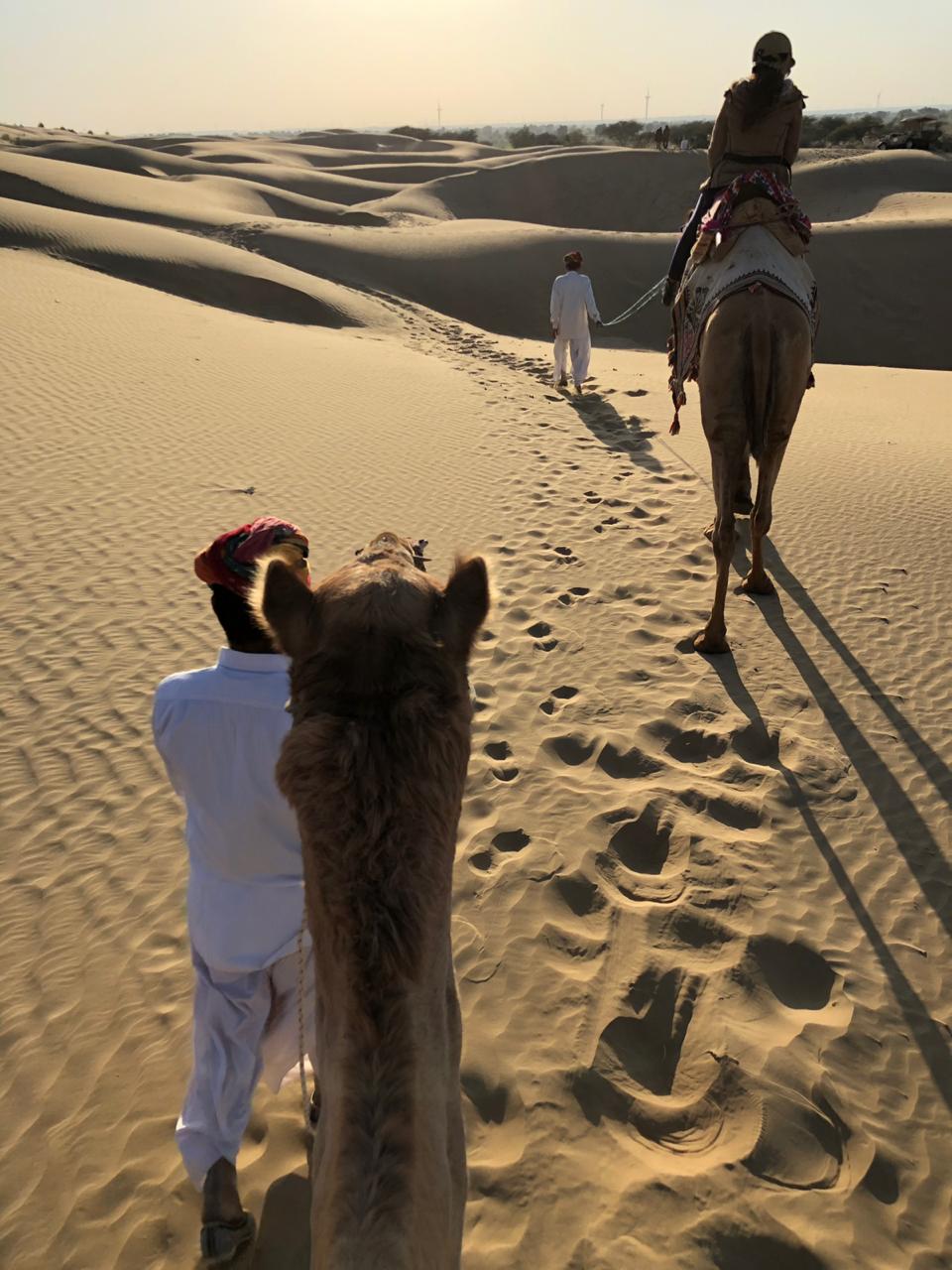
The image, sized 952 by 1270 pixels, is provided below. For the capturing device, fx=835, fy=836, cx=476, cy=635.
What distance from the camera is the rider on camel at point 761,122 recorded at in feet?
19.6

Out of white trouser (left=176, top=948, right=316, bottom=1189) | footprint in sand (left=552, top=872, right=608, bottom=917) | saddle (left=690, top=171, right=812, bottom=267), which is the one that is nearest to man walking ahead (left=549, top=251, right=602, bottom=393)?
saddle (left=690, top=171, right=812, bottom=267)

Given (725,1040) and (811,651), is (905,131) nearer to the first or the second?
(811,651)

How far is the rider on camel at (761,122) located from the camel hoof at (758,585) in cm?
297

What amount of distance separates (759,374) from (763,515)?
1005mm

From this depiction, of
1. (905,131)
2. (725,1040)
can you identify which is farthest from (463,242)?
Answer: (905,131)

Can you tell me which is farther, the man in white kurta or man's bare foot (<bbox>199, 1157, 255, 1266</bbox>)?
man's bare foot (<bbox>199, 1157, 255, 1266</bbox>)

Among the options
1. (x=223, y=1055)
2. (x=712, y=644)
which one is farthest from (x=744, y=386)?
(x=223, y=1055)

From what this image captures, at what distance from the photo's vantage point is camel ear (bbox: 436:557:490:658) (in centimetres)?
154

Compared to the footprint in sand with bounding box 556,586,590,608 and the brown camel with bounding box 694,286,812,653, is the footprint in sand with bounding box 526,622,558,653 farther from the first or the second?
the brown camel with bounding box 694,286,812,653

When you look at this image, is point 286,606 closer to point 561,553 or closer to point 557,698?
point 557,698

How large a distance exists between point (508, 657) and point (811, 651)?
2118 mm

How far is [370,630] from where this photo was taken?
144 cm

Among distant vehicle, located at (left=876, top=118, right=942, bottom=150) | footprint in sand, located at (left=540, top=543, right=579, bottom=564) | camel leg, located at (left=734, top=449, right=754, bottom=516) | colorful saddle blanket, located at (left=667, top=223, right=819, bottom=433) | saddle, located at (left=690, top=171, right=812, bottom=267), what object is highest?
distant vehicle, located at (left=876, top=118, right=942, bottom=150)

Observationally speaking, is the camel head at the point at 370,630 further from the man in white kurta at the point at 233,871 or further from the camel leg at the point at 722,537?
the camel leg at the point at 722,537
